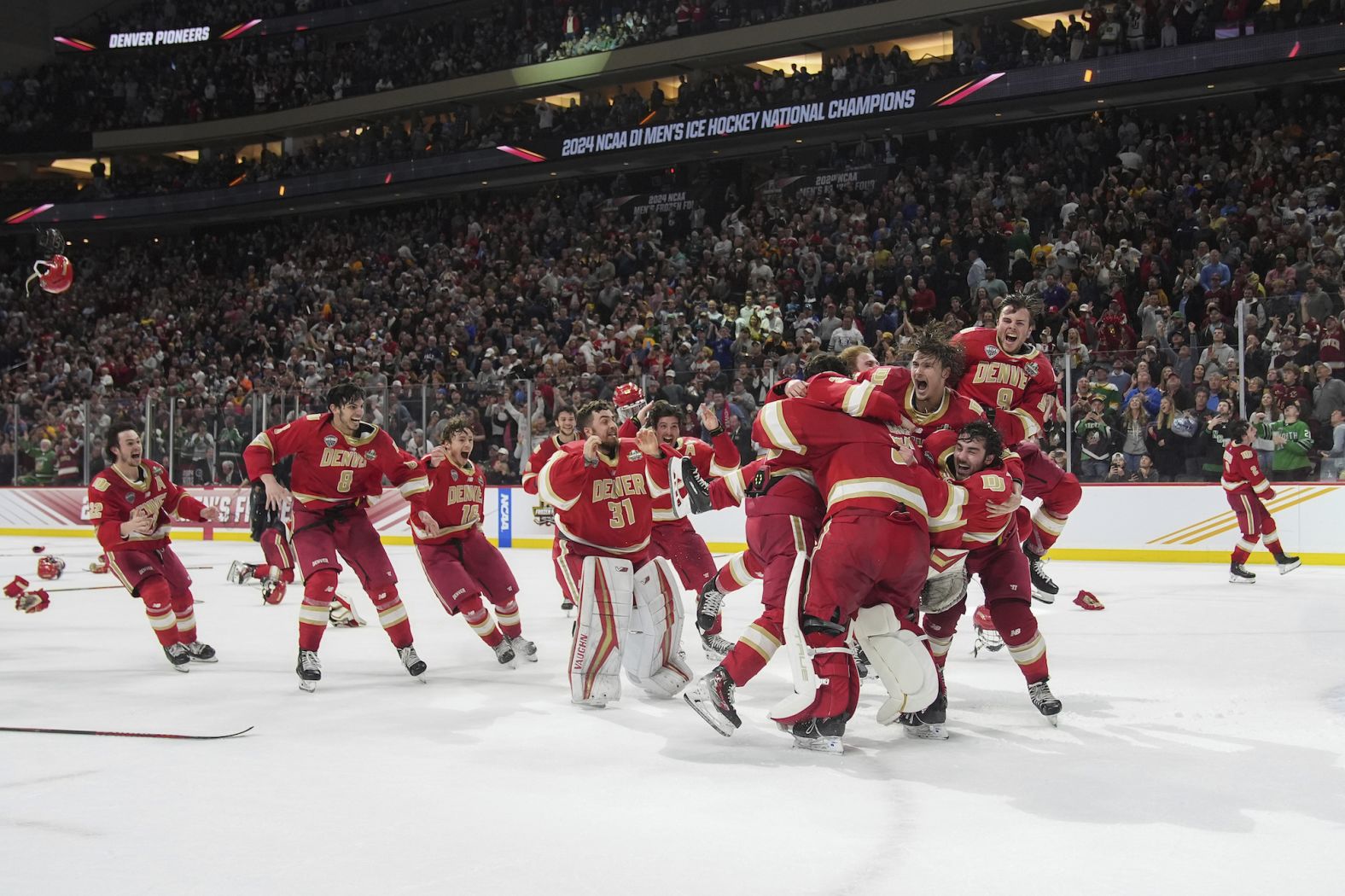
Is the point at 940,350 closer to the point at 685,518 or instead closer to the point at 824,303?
the point at 685,518

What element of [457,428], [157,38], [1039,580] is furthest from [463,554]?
[157,38]

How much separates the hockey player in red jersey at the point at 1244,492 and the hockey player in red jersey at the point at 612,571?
24.2ft

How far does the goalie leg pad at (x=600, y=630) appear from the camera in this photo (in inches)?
240

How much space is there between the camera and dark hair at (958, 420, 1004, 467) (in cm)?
545

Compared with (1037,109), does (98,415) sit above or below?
below

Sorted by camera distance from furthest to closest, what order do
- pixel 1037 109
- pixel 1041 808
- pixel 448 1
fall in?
pixel 448 1, pixel 1037 109, pixel 1041 808

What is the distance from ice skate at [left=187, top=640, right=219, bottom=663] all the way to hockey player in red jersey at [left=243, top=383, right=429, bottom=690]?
1204 millimetres

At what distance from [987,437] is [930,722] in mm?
1246

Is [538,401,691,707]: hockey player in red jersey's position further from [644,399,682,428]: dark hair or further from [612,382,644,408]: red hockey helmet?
[612,382,644,408]: red hockey helmet

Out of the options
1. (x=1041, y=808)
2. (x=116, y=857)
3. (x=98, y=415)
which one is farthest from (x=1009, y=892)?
(x=98, y=415)

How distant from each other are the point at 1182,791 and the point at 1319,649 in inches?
150

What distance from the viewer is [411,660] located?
23.2 ft

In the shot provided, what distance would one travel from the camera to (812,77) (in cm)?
2500

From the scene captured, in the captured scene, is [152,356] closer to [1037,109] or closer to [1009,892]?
[1037,109]
